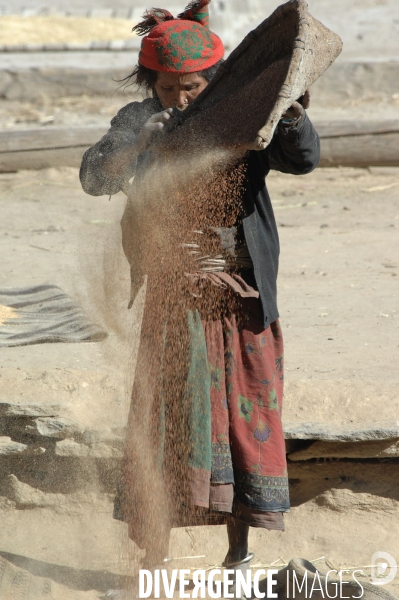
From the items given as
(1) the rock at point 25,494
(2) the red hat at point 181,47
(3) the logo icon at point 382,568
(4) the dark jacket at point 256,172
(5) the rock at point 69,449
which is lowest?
(1) the rock at point 25,494

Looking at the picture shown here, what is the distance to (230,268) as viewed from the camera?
98.0 inches

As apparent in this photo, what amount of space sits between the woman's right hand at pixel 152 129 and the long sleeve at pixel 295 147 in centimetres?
34

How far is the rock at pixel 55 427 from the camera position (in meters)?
3.22

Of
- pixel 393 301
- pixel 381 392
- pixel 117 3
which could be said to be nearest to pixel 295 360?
pixel 381 392

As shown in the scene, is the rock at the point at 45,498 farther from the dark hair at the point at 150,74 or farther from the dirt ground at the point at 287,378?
the dark hair at the point at 150,74

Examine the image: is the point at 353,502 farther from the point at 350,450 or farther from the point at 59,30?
the point at 59,30

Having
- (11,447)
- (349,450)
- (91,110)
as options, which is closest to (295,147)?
(349,450)

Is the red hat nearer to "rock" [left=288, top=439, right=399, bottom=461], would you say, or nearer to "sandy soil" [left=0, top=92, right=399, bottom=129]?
"rock" [left=288, top=439, right=399, bottom=461]

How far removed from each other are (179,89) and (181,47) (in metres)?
0.13

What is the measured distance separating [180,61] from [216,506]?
55.8 inches

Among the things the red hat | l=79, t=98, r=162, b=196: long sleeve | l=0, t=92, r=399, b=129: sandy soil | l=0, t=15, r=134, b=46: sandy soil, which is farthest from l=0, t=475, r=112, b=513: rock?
l=0, t=15, r=134, b=46: sandy soil

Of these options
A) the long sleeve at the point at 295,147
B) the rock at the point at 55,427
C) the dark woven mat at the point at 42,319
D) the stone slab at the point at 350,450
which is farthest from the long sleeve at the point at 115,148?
the dark woven mat at the point at 42,319

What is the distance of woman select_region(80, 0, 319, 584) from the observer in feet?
7.83

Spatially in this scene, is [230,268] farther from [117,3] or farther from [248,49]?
[117,3]
